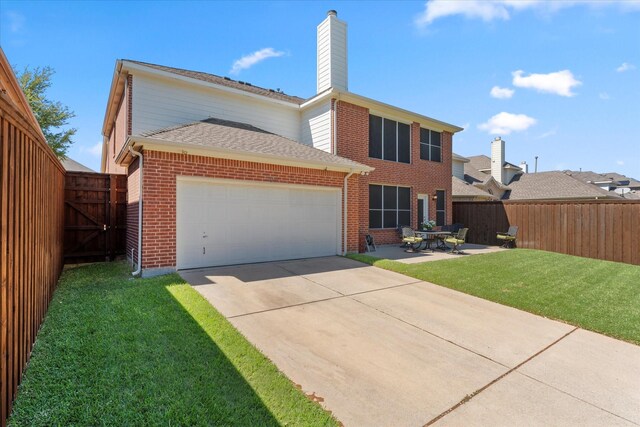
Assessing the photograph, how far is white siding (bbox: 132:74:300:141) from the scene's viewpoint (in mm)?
9578

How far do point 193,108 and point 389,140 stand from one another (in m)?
8.12

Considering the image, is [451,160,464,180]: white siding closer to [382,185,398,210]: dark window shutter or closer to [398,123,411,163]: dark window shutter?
[398,123,411,163]: dark window shutter

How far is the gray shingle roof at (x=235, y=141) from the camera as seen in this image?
24.4ft

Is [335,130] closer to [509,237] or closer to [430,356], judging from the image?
[430,356]

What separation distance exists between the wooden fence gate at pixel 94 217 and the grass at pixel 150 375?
4.34 m

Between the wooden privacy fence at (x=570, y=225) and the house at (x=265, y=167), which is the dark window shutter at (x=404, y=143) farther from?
the wooden privacy fence at (x=570, y=225)

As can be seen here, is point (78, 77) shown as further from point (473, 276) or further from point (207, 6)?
point (473, 276)

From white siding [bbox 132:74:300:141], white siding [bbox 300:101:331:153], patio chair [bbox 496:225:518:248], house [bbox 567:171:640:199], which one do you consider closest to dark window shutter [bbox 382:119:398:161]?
white siding [bbox 300:101:331:153]

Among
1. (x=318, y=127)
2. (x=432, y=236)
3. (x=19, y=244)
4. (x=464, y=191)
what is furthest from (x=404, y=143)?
(x=19, y=244)

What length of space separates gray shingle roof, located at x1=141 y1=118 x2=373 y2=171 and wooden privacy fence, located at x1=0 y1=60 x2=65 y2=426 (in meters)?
3.33

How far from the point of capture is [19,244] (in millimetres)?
2896

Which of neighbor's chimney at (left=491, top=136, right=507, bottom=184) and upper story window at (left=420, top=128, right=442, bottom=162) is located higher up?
neighbor's chimney at (left=491, top=136, right=507, bottom=184)

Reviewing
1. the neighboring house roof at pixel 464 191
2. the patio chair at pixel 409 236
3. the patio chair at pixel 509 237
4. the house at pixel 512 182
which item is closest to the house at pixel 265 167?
the patio chair at pixel 409 236

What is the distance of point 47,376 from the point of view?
9.05ft
